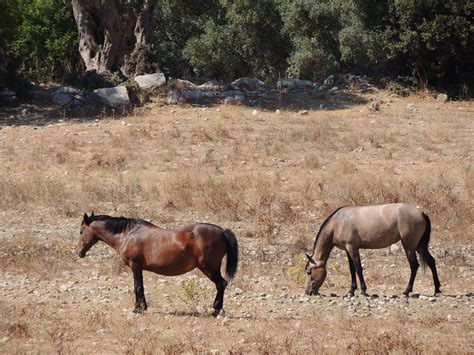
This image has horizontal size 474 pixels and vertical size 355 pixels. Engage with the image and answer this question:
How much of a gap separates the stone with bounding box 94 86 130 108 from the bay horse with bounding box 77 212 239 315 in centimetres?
1612

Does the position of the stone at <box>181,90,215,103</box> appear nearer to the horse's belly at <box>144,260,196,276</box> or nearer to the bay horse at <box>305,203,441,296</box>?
the bay horse at <box>305,203,441,296</box>

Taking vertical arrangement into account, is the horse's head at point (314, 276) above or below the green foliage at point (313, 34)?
below

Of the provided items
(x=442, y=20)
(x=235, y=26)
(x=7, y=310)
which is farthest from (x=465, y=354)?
(x=235, y=26)

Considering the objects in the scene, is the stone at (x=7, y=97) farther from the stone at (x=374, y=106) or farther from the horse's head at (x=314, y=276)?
the horse's head at (x=314, y=276)

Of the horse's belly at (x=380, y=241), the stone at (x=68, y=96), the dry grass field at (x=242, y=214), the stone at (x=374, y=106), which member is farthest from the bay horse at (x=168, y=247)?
the stone at (x=374, y=106)

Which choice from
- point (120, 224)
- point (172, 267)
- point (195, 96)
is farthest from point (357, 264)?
point (195, 96)

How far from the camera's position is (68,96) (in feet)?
88.6

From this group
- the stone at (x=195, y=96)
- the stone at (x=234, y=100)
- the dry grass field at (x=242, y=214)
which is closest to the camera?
the dry grass field at (x=242, y=214)

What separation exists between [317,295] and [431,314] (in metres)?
1.75

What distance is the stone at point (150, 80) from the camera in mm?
27891

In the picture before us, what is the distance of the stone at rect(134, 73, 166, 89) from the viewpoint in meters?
27.9

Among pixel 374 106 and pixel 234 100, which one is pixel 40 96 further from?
pixel 374 106

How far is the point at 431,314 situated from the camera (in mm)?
9664

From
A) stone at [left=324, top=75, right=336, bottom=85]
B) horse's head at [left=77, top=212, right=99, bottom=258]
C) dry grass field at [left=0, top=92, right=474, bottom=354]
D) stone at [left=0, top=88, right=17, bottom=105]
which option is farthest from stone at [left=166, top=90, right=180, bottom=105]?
horse's head at [left=77, top=212, right=99, bottom=258]
